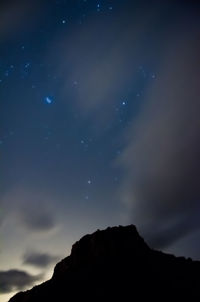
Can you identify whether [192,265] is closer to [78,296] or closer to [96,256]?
[96,256]

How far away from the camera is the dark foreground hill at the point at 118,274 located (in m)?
68.2

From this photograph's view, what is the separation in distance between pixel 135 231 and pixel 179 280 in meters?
27.2

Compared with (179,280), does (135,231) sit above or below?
above

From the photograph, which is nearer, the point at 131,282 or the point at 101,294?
the point at 101,294

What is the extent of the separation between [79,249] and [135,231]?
22.4 meters

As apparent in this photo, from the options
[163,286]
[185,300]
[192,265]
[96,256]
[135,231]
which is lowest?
[185,300]

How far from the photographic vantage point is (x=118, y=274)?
7862 cm

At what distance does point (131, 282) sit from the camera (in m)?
75.2

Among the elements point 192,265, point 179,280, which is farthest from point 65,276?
point 192,265

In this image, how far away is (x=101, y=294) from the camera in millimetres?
66625

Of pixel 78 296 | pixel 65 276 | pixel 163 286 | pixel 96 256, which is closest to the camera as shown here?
pixel 78 296

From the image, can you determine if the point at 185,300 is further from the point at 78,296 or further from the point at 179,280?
the point at 78,296

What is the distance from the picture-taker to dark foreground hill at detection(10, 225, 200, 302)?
68.2 metres

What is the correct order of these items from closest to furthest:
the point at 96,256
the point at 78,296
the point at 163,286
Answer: the point at 78,296 < the point at 163,286 < the point at 96,256
